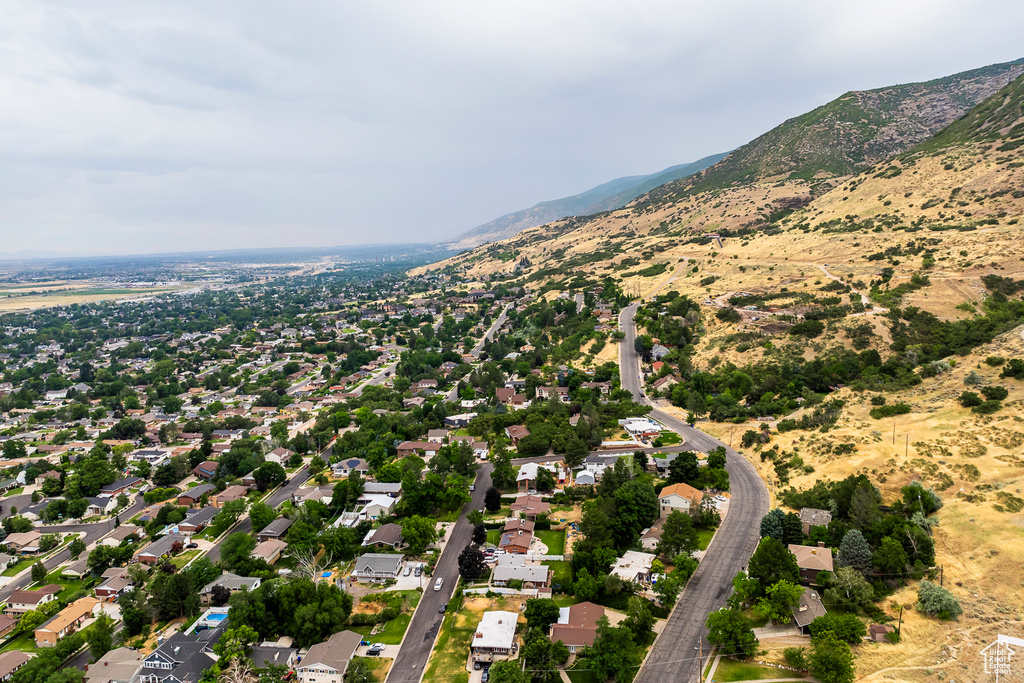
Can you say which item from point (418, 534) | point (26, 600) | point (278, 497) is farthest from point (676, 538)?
point (26, 600)

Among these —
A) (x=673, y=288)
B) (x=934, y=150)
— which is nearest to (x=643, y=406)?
(x=673, y=288)

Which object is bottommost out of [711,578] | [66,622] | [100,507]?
[711,578]

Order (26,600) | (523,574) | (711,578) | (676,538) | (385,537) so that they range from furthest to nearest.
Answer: (385,537)
(26,600)
(676,538)
(523,574)
(711,578)

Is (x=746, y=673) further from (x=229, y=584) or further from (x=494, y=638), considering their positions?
(x=229, y=584)

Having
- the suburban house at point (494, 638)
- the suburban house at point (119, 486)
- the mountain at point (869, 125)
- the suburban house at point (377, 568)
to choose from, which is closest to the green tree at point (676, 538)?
the suburban house at point (494, 638)

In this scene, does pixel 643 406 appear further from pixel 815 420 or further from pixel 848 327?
pixel 848 327

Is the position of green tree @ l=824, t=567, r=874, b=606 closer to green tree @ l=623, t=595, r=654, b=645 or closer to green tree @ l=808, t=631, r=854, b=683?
green tree @ l=808, t=631, r=854, b=683
